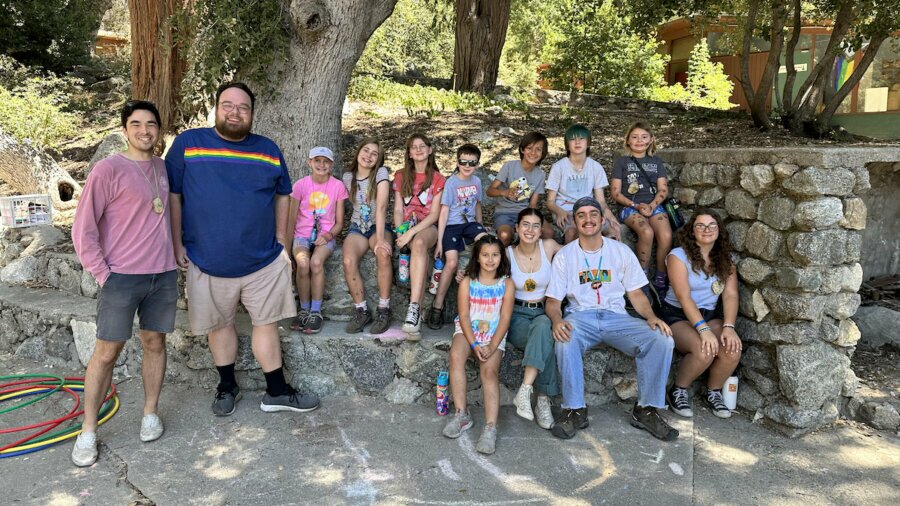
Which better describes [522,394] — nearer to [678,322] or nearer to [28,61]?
[678,322]

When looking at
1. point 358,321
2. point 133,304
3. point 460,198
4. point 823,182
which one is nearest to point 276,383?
point 358,321

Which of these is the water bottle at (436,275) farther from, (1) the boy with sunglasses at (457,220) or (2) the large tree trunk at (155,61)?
(2) the large tree trunk at (155,61)

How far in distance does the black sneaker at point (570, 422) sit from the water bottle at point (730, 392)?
101 centimetres

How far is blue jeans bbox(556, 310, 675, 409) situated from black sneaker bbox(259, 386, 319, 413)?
5.15ft

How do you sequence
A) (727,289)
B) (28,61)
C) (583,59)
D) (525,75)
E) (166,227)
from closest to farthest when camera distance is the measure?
(166,227) < (727,289) < (28,61) < (583,59) < (525,75)

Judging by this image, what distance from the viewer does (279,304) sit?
12.4 ft

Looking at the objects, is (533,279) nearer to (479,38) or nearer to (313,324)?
(313,324)

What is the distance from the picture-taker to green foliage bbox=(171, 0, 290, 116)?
4.71 metres

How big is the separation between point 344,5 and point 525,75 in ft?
62.5

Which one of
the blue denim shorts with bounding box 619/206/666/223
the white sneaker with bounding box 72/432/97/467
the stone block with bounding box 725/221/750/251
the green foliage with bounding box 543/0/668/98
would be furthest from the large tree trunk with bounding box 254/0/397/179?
the green foliage with bounding box 543/0/668/98

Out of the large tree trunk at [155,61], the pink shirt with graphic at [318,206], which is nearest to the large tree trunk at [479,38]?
the large tree trunk at [155,61]

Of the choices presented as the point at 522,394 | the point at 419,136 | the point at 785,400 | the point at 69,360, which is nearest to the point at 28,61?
the point at 69,360

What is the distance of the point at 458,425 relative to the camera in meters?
3.65

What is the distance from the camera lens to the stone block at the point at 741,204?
13.5 ft
